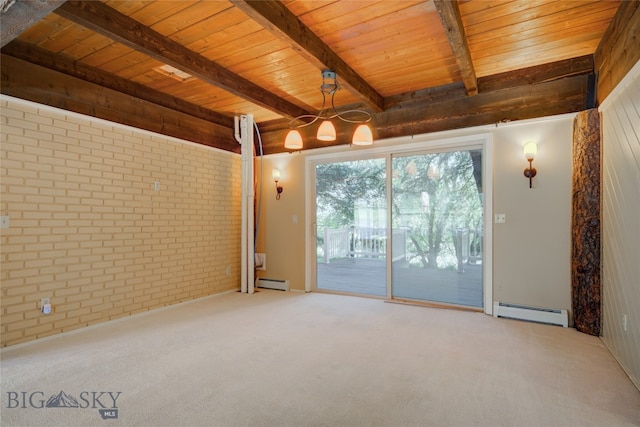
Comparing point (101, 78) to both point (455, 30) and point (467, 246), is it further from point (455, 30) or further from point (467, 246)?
point (467, 246)

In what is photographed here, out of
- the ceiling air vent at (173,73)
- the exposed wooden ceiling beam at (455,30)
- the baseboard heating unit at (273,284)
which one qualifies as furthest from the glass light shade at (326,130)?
the baseboard heating unit at (273,284)

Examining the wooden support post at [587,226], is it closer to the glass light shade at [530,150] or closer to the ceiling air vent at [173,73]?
the glass light shade at [530,150]

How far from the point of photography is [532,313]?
3.70m

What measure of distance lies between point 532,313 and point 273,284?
11.6 feet

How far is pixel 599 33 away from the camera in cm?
303

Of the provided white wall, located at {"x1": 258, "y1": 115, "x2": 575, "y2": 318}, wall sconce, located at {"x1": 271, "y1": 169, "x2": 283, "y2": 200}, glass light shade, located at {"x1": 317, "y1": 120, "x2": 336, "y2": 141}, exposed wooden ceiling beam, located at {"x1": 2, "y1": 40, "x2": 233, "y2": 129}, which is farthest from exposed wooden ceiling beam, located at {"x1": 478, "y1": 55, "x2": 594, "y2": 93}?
exposed wooden ceiling beam, located at {"x1": 2, "y1": 40, "x2": 233, "y2": 129}

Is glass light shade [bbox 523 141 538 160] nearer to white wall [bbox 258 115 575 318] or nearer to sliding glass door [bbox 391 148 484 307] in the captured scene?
white wall [bbox 258 115 575 318]

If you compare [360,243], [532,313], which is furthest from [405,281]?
[532,313]

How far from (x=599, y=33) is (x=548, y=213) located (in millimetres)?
1738

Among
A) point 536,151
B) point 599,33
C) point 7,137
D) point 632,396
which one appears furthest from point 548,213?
point 7,137

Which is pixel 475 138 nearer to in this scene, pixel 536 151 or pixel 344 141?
pixel 536 151

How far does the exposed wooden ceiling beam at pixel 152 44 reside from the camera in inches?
96.8

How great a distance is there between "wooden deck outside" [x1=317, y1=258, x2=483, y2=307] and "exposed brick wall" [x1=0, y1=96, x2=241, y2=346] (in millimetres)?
1819

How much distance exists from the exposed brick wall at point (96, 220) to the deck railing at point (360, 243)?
→ 5.57 feet
